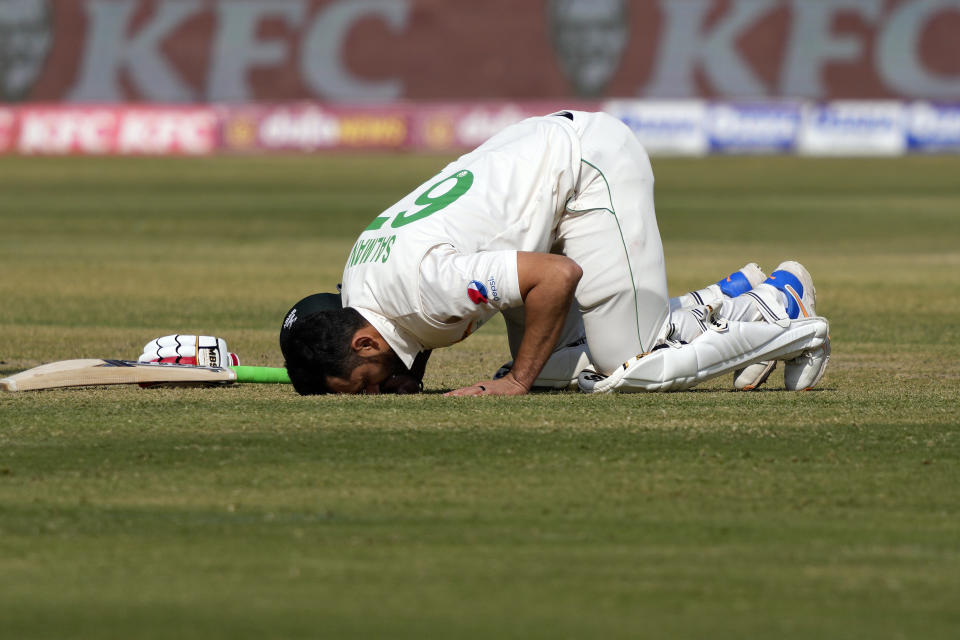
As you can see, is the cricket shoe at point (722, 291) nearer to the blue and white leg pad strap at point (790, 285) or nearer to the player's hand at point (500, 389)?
the blue and white leg pad strap at point (790, 285)

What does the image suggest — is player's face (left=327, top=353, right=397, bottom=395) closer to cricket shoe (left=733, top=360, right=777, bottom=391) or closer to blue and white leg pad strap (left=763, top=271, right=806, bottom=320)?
cricket shoe (left=733, top=360, right=777, bottom=391)

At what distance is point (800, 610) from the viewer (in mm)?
3469

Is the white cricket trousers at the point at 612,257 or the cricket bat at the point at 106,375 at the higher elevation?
the white cricket trousers at the point at 612,257

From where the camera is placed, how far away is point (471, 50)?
4981 cm

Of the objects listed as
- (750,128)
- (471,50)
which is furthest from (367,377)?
(471,50)

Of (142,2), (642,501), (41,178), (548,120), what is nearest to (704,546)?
(642,501)

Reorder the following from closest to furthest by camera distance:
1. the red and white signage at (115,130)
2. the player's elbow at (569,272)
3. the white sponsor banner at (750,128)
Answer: the player's elbow at (569,272)
the white sponsor banner at (750,128)
the red and white signage at (115,130)

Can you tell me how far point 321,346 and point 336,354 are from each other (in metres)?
0.07

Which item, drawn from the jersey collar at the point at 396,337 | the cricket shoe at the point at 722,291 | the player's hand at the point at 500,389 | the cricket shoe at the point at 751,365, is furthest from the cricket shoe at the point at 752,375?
the jersey collar at the point at 396,337

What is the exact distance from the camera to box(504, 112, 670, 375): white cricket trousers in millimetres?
6332

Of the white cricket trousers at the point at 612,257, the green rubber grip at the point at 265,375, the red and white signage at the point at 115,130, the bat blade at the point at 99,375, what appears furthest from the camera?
the red and white signage at the point at 115,130

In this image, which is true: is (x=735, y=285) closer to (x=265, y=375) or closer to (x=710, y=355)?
(x=710, y=355)

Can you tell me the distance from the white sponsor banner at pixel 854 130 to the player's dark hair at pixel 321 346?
118 ft

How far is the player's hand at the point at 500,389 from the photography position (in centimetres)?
626
